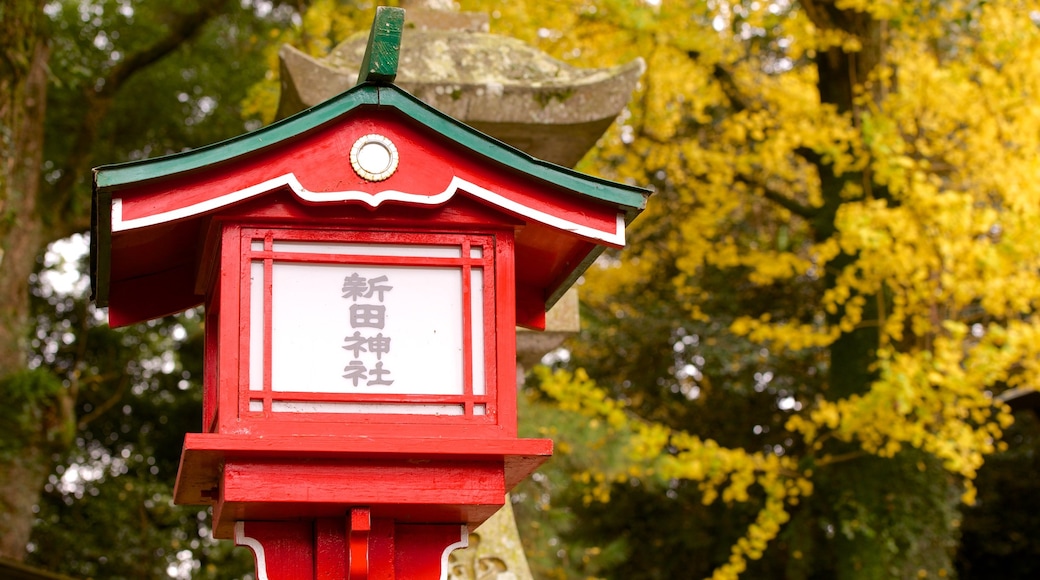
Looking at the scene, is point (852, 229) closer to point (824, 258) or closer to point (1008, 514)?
point (824, 258)

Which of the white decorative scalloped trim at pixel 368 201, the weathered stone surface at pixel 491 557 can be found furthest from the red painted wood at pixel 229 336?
the weathered stone surface at pixel 491 557

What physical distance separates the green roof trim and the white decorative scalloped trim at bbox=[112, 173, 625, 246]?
0.07 m

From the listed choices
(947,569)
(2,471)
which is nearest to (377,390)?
(2,471)

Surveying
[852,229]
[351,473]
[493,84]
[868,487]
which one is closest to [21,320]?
[493,84]

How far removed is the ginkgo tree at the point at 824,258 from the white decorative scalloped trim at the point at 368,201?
4.32 m

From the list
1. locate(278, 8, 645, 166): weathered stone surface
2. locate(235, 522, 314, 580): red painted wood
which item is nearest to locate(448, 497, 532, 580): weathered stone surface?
locate(278, 8, 645, 166): weathered stone surface

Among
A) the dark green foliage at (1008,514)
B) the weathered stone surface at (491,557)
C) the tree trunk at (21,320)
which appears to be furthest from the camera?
the dark green foliage at (1008,514)

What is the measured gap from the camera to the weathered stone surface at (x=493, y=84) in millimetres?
4324

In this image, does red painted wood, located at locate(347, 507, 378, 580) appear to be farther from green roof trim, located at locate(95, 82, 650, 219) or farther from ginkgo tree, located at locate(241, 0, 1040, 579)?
ginkgo tree, located at locate(241, 0, 1040, 579)

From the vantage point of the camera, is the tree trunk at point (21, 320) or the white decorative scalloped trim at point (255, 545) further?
the tree trunk at point (21, 320)

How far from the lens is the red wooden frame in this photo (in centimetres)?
269

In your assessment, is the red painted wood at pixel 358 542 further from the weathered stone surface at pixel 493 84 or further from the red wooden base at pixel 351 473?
the weathered stone surface at pixel 493 84

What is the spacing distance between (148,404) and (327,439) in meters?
8.67

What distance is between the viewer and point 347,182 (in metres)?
2.83
